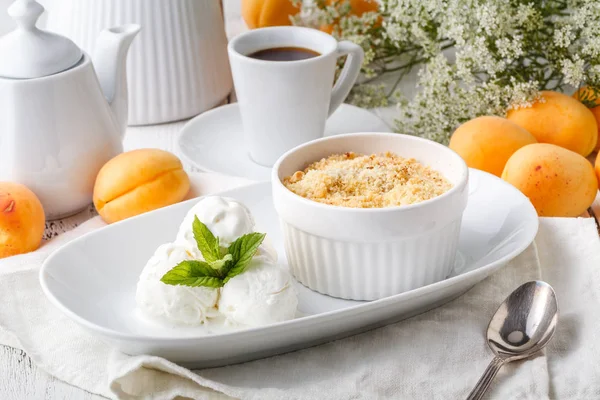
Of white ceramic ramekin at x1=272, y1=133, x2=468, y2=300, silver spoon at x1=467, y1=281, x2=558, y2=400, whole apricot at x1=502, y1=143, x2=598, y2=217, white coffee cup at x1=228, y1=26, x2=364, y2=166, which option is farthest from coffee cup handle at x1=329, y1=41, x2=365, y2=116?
silver spoon at x1=467, y1=281, x2=558, y2=400

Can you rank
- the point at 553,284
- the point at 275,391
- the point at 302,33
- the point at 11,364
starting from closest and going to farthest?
1. the point at 275,391
2. the point at 11,364
3. the point at 553,284
4. the point at 302,33

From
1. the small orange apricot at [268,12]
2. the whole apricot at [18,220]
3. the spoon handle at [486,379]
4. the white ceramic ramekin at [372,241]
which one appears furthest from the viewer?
the small orange apricot at [268,12]

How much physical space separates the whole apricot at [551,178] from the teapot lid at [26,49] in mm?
800

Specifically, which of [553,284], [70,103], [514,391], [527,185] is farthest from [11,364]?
[527,185]

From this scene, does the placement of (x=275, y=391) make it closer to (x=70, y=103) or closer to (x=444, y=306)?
(x=444, y=306)

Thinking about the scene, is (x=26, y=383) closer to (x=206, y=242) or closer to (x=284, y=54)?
(x=206, y=242)

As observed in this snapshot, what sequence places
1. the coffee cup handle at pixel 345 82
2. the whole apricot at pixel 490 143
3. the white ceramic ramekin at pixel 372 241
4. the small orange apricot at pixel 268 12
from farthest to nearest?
the small orange apricot at pixel 268 12 → the coffee cup handle at pixel 345 82 → the whole apricot at pixel 490 143 → the white ceramic ramekin at pixel 372 241

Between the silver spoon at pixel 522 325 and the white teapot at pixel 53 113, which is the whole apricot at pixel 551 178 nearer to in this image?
the silver spoon at pixel 522 325

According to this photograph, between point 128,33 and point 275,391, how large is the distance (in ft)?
2.61

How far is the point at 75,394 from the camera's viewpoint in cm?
97

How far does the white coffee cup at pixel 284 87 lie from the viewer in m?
1.54

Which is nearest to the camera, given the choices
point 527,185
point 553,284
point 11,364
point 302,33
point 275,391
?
point 275,391

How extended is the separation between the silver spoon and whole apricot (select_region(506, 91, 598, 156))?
0.56 metres

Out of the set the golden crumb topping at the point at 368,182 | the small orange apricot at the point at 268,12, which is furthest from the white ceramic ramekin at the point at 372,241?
the small orange apricot at the point at 268,12
